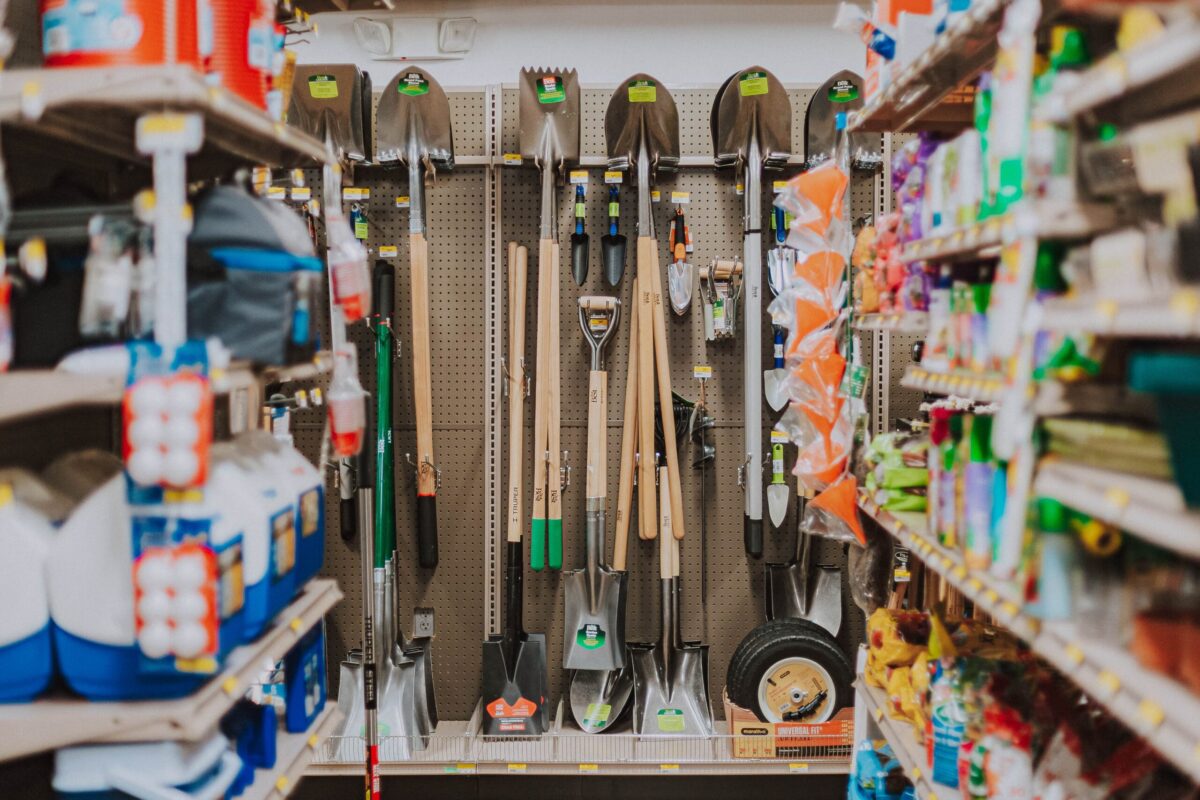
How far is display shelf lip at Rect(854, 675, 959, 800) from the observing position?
6.20ft

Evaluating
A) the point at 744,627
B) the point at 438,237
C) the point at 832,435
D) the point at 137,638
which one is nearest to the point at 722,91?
the point at 438,237

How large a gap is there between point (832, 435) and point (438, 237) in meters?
1.88

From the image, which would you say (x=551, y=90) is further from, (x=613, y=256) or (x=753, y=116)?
(x=753, y=116)

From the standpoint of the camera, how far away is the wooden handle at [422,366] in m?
3.52

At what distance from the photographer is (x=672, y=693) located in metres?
3.44

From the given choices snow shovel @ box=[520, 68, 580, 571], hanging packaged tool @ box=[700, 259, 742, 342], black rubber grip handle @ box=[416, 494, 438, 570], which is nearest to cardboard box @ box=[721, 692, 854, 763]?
snow shovel @ box=[520, 68, 580, 571]

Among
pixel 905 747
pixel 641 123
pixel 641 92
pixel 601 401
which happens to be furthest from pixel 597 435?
pixel 905 747

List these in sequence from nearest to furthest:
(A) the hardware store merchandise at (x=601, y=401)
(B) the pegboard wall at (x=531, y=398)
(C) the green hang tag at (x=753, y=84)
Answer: (A) the hardware store merchandise at (x=601, y=401), (C) the green hang tag at (x=753, y=84), (B) the pegboard wall at (x=531, y=398)

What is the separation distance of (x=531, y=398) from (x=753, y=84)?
151 centimetres

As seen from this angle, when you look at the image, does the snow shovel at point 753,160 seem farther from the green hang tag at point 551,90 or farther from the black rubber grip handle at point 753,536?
the green hang tag at point 551,90

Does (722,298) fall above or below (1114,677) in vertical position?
above

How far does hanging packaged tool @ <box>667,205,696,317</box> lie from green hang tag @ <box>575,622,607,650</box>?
1278mm

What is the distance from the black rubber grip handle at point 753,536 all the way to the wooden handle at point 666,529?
0.29 metres

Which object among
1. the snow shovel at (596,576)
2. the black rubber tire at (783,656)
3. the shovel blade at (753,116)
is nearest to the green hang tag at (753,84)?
the shovel blade at (753,116)
